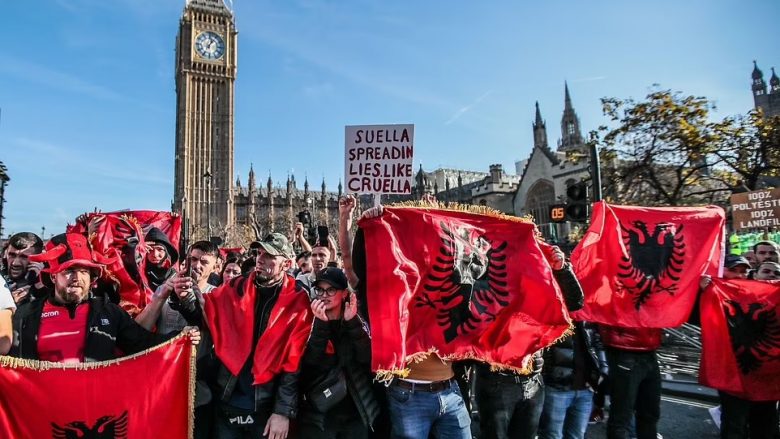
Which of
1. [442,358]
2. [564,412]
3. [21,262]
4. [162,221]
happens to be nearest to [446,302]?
[442,358]

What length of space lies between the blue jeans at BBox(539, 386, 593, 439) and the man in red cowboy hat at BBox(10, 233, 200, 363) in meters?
3.01

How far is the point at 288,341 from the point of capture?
12.3 feet

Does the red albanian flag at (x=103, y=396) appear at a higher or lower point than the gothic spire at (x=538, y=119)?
lower

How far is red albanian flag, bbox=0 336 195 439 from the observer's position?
10.9 ft

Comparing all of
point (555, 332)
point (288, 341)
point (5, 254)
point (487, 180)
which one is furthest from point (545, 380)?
point (487, 180)

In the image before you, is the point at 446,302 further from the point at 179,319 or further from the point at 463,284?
the point at 179,319

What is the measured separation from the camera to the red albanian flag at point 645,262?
496cm

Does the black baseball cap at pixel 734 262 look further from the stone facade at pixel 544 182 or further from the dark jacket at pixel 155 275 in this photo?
the stone facade at pixel 544 182

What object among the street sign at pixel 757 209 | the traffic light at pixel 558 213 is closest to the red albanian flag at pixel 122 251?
the traffic light at pixel 558 213

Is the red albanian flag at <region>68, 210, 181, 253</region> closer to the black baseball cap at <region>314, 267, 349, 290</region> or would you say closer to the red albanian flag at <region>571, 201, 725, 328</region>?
the black baseball cap at <region>314, 267, 349, 290</region>

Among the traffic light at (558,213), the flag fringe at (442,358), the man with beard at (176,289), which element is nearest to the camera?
the flag fringe at (442,358)

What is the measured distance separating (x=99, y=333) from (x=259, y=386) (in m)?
1.18

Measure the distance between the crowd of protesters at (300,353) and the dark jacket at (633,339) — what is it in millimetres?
514

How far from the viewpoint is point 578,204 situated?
9281mm
